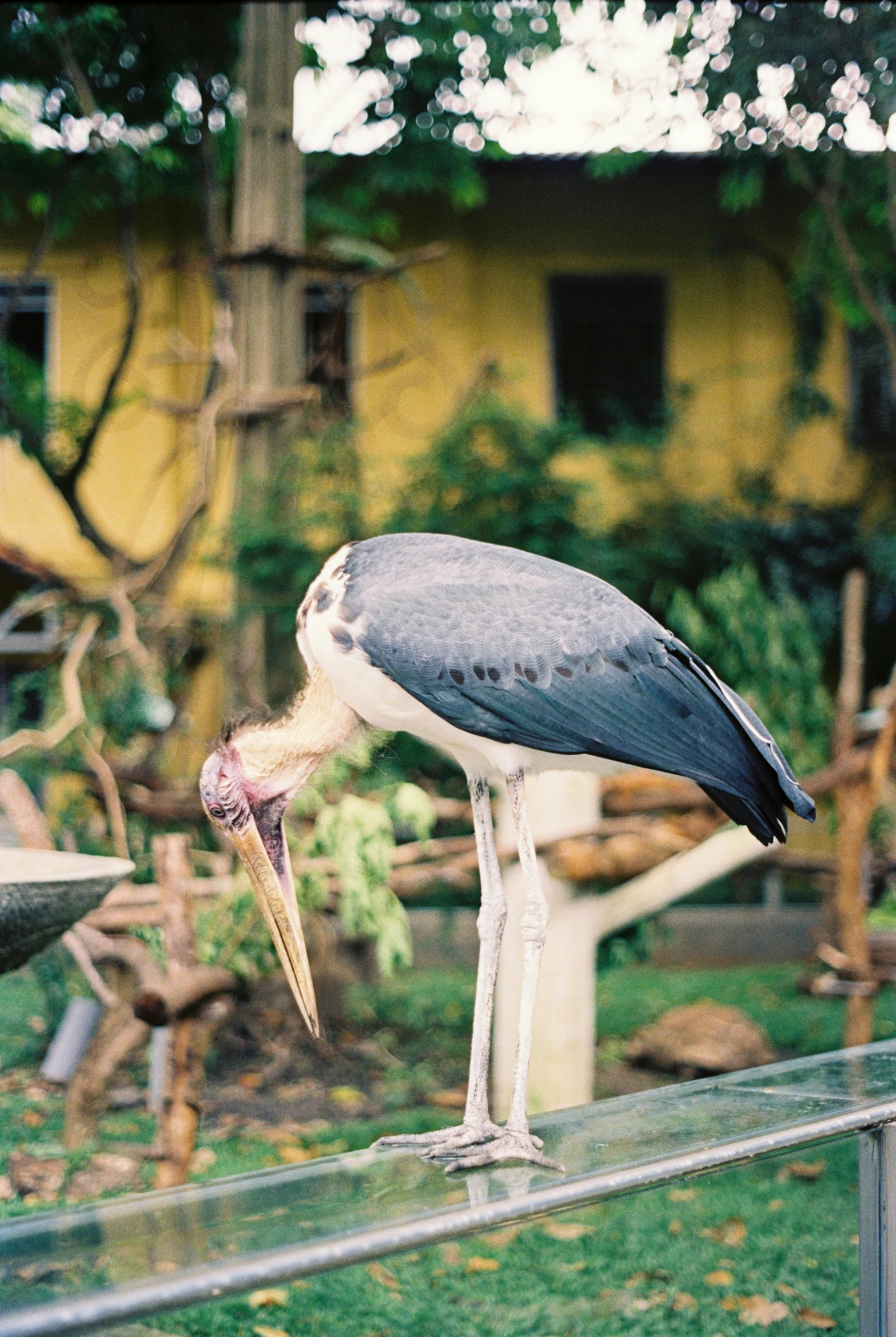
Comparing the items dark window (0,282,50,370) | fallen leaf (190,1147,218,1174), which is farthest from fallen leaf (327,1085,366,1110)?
dark window (0,282,50,370)

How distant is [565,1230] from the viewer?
11.9 feet

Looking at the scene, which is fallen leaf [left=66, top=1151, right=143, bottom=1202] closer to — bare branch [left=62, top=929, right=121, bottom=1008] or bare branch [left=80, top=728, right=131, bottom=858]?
bare branch [left=62, top=929, right=121, bottom=1008]

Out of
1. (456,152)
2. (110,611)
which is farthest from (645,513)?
(110,611)

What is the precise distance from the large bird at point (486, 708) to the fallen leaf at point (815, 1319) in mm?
1652

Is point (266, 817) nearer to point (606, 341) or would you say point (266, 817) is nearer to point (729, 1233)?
Result: point (729, 1233)

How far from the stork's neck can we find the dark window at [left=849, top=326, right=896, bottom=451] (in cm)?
832

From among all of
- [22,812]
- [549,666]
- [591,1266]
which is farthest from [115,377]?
[549,666]

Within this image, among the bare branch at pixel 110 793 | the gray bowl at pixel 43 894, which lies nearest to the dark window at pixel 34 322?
the bare branch at pixel 110 793

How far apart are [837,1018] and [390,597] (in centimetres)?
482

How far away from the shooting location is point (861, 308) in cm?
739

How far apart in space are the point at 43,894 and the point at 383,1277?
184cm

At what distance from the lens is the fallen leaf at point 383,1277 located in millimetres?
3246

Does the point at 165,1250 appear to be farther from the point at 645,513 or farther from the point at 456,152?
the point at 645,513

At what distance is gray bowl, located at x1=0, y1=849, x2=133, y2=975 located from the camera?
191 centimetres
